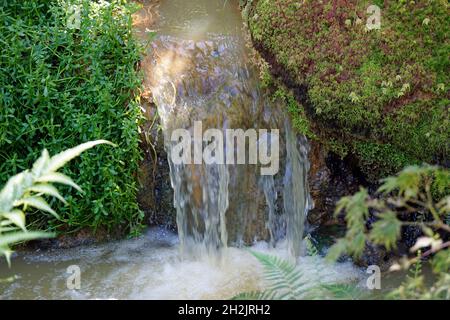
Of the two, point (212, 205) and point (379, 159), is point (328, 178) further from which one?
point (212, 205)

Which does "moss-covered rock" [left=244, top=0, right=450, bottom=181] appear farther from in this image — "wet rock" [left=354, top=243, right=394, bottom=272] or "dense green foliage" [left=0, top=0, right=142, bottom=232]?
"dense green foliage" [left=0, top=0, right=142, bottom=232]

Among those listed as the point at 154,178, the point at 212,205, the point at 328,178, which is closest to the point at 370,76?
the point at 328,178

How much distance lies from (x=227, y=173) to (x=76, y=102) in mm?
1409

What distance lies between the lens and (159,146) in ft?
16.6

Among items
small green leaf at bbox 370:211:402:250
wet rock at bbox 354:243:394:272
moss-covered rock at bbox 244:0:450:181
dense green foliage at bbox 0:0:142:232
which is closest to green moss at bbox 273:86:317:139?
moss-covered rock at bbox 244:0:450:181

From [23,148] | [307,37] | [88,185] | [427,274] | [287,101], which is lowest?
[427,274]

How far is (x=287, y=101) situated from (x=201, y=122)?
77 centimetres

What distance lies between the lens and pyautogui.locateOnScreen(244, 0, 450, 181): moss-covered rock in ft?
15.1

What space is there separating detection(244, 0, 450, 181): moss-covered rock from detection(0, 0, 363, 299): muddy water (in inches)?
16.0

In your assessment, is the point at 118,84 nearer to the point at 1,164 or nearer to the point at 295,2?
the point at 1,164

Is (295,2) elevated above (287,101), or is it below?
above

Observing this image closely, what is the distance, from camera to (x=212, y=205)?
16.6ft
